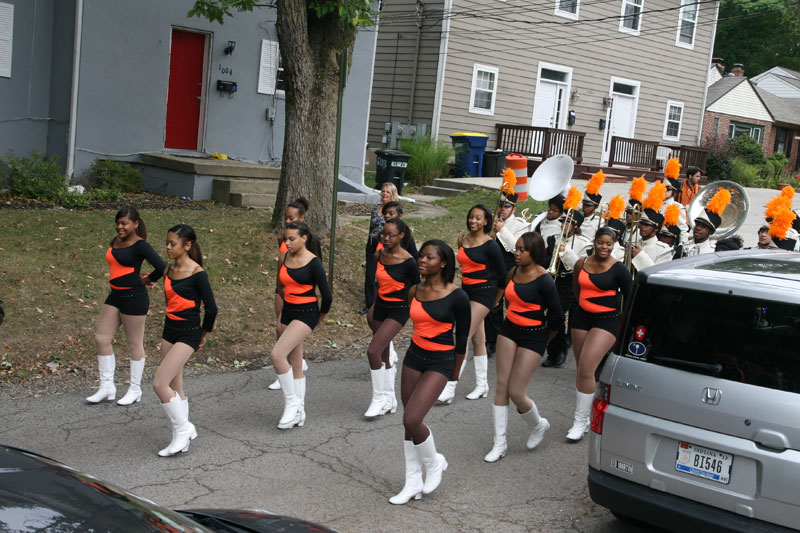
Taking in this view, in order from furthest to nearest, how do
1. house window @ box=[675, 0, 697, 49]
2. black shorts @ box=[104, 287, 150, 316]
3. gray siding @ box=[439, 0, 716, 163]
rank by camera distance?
house window @ box=[675, 0, 697, 49], gray siding @ box=[439, 0, 716, 163], black shorts @ box=[104, 287, 150, 316]

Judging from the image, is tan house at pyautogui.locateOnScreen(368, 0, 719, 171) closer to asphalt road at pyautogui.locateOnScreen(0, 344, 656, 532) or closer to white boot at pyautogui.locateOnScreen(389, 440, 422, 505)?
asphalt road at pyautogui.locateOnScreen(0, 344, 656, 532)

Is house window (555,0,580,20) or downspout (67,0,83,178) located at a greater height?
house window (555,0,580,20)

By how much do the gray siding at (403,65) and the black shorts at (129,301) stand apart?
16.7 m

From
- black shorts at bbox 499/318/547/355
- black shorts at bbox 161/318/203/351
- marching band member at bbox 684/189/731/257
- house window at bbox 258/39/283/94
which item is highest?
house window at bbox 258/39/283/94

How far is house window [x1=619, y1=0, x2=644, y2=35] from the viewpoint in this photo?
26.1m

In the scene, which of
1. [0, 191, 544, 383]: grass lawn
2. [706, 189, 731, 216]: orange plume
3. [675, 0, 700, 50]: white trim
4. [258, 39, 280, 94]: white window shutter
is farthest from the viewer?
[675, 0, 700, 50]: white trim

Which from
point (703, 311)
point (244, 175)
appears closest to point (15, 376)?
point (703, 311)

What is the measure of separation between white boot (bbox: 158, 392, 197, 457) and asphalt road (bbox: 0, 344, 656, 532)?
92 millimetres

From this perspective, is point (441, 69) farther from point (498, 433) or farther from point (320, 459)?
point (320, 459)

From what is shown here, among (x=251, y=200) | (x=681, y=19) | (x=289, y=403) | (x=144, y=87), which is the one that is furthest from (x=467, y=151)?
(x=289, y=403)

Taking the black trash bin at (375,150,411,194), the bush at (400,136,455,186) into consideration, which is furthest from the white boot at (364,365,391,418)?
the bush at (400,136,455,186)

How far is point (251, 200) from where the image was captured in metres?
15.0

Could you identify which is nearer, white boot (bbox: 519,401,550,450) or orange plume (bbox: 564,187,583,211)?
white boot (bbox: 519,401,550,450)

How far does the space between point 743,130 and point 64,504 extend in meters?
39.9
